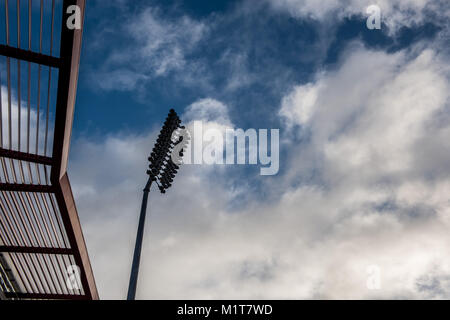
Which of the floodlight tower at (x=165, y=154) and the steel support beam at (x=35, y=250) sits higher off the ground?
the floodlight tower at (x=165, y=154)

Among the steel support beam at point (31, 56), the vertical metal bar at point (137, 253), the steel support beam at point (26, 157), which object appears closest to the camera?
the steel support beam at point (31, 56)

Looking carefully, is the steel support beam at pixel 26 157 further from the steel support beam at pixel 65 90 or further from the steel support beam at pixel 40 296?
the steel support beam at pixel 40 296

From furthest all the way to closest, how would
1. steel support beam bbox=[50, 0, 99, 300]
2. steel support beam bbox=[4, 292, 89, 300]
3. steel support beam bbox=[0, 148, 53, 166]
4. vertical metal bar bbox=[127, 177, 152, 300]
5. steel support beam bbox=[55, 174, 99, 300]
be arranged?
steel support beam bbox=[4, 292, 89, 300]
steel support beam bbox=[55, 174, 99, 300]
vertical metal bar bbox=[127, 177, 152, 300]
steel support beam bbox=[0, 148, 53, 166]
steel support beam bbox=[50, 0, 99, 300]

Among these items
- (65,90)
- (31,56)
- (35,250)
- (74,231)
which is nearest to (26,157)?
(65,90)

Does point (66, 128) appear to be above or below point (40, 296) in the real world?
above

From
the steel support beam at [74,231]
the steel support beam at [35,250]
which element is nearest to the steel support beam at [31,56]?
the steel support beam at [74,231]

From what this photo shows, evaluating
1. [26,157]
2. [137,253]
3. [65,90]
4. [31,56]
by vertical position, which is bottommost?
[137,253]

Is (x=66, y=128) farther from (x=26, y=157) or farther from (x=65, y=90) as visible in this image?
(x=26, y=157)

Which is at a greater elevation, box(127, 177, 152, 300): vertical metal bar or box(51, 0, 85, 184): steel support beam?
box(51, 0, 85, 184): steel support beam

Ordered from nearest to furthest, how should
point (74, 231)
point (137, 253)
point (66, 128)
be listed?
point (66, 128) → point (137, 253) → point (74, 231)

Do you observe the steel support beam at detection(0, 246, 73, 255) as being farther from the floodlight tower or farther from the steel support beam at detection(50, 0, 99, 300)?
the floodlight tower

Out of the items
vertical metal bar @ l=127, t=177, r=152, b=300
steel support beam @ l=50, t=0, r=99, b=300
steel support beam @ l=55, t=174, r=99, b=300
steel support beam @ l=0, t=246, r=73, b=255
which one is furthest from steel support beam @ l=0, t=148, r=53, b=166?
steel support beam @ l=0, t=246, r=73, b=255
